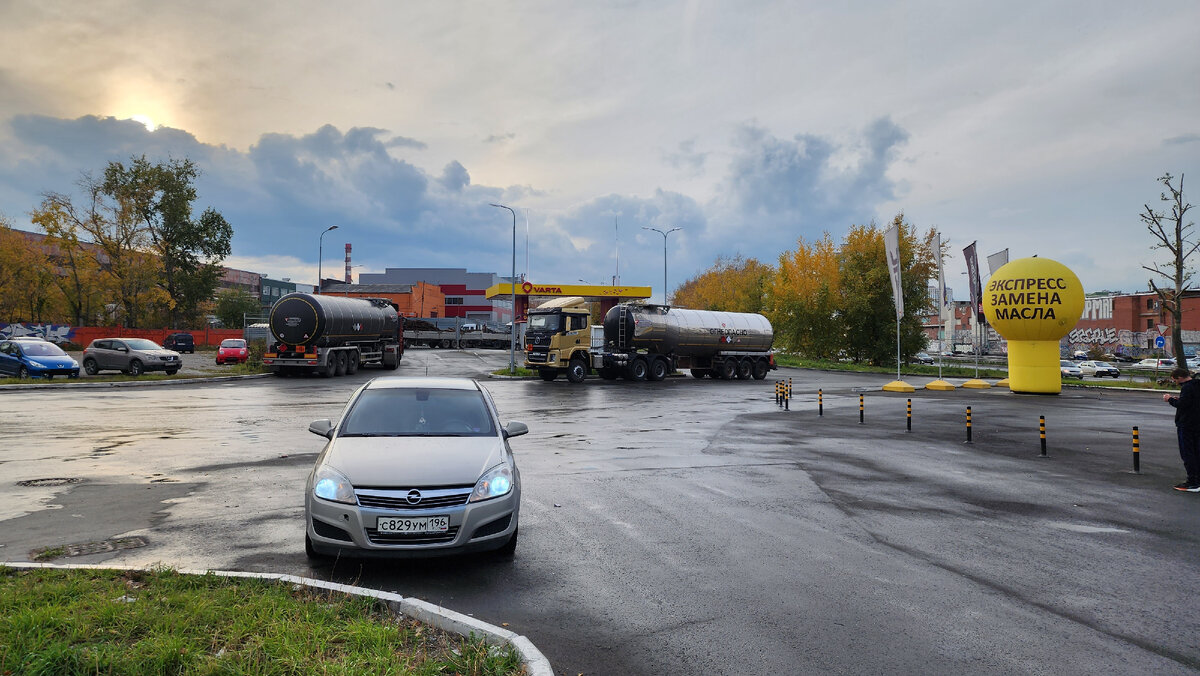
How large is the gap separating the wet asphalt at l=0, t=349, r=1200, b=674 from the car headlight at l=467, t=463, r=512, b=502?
2.14 ft

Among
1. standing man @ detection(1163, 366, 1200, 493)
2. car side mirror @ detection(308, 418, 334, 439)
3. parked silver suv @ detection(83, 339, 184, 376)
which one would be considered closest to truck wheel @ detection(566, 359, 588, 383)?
parked silver suv @ detection(83, 339, 184, 376)

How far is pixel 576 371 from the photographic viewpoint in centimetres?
3127

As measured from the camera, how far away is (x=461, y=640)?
13.6ft

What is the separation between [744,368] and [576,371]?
11126 millimetres

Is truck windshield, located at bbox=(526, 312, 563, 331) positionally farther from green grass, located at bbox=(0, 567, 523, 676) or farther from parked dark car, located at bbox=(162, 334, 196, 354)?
parked dark car, located at bbox=(162, 334, 196, 354)

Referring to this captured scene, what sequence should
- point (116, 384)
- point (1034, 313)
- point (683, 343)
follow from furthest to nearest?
point (683, 343) → point (116, 384) → point (1034, 313)

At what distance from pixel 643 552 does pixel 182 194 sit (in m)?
64.1

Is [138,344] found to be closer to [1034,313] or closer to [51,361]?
[51,361]

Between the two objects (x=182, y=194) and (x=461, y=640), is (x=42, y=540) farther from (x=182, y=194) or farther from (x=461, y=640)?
(x=182, y=194)

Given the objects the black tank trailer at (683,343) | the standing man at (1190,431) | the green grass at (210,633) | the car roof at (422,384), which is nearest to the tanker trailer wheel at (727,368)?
the black tank trailer at (683,343)

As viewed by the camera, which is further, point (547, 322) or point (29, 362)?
point (547, 322)

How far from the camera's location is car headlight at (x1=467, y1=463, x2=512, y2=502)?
→ 5.50m

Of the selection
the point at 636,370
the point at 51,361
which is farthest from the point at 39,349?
the point at 636,370

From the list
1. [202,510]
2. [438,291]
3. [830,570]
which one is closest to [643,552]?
[830,570]
